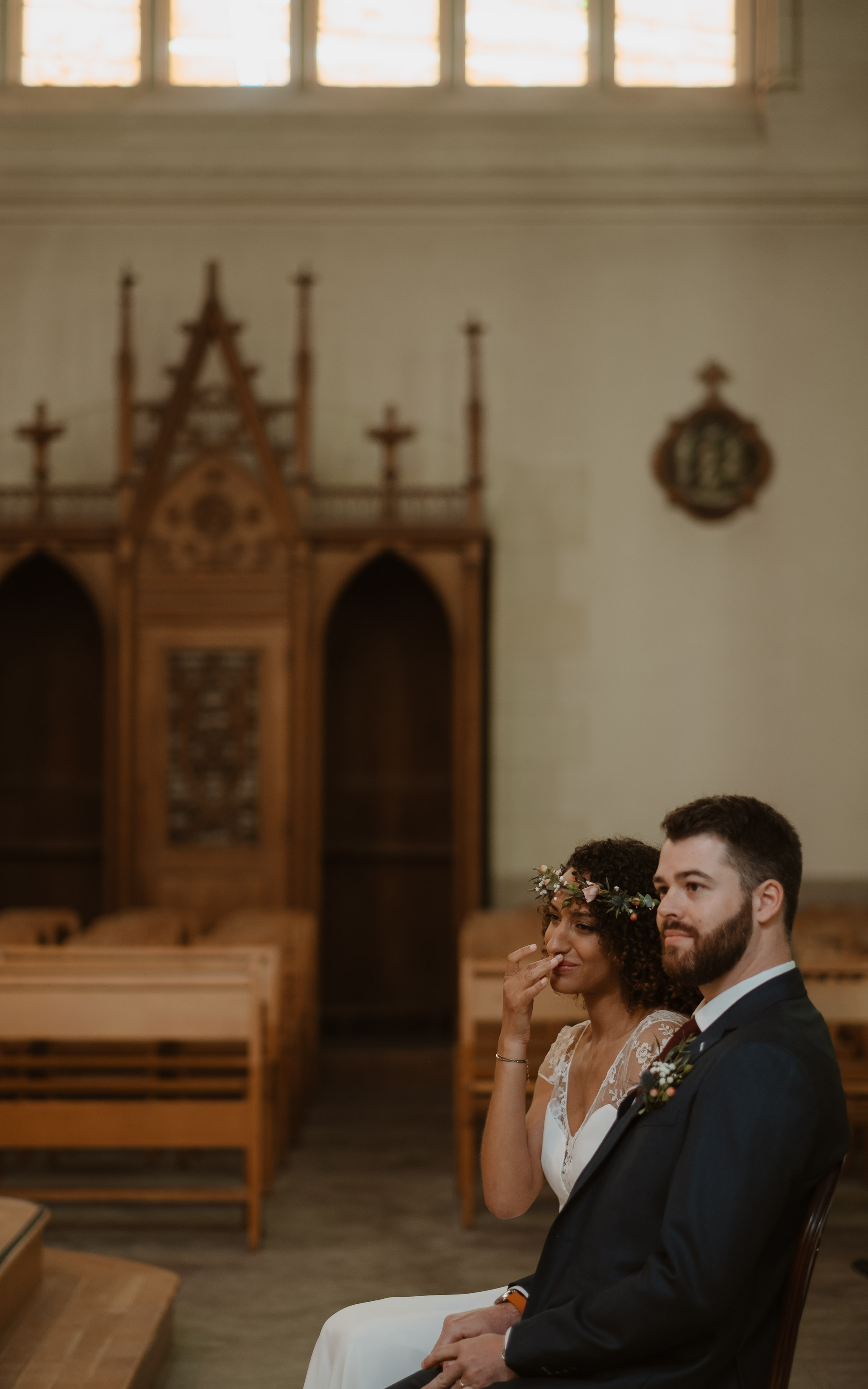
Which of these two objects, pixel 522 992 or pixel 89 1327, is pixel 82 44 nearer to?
pixel 89 1327

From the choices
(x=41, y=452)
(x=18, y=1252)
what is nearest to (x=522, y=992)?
(x=18, y=1252)

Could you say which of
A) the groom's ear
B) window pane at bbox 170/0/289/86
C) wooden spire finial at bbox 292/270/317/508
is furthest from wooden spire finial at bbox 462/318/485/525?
the groom's ear

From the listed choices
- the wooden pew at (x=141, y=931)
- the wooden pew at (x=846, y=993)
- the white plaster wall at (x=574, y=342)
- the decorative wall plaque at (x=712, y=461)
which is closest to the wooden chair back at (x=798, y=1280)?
the wooden pew at (x=846, y=993)

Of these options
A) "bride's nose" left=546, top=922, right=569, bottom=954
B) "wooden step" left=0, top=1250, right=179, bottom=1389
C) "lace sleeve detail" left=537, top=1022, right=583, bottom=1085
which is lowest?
"wooden step" left=0, top=1250, right=179, bottom=1389

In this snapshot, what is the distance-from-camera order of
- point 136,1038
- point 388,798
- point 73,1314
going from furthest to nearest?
point 388,798
point 136,1038
point 73,1314

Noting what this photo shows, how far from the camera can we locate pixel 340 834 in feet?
28.1

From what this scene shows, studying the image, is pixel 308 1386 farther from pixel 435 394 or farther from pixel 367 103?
pixel 367 103

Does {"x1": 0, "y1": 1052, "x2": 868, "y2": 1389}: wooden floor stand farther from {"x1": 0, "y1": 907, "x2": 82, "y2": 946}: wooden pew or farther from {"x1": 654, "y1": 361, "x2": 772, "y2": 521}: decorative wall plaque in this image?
{"x1": 654, "y1": 361, "x2": 772, "y2": 521}: decorative wall plaque

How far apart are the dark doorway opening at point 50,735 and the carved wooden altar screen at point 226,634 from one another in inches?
31.9

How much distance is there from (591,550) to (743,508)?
103 centimetres

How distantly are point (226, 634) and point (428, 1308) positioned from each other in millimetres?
5925

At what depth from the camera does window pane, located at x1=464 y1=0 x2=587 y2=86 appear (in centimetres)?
898

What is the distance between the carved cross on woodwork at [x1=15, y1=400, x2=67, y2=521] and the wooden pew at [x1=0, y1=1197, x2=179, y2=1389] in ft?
16.9

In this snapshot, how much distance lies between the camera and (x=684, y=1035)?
190cm
